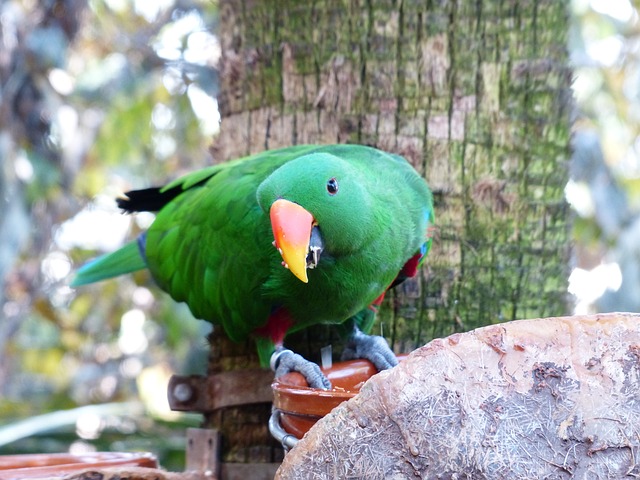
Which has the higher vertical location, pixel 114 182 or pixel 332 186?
pixel 332 186

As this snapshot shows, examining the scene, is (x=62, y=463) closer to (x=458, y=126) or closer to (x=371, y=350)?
(x=371, y=350)

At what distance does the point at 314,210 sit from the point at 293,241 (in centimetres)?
14

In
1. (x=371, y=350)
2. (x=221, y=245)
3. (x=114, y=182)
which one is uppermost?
(x=221, y=245)

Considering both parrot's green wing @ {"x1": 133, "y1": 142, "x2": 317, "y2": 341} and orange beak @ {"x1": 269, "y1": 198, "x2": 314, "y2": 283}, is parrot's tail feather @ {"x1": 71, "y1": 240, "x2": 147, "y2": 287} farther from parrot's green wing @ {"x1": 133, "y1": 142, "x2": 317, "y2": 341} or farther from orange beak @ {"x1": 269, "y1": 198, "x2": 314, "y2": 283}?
orange beak @ {"x1": 269, "y1": 198, "x2": 314, "y2": 283}

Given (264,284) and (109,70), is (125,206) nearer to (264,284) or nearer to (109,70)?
(264,284)

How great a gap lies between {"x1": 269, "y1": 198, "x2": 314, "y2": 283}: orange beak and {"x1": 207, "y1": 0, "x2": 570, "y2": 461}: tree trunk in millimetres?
959

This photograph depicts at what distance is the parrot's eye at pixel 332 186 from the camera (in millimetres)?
2172

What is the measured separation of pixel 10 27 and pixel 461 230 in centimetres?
392

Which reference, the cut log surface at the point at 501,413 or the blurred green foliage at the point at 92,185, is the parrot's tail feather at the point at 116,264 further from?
the cut log surface at the point at 501,413

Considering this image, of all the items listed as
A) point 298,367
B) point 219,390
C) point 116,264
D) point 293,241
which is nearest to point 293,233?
point 293,241

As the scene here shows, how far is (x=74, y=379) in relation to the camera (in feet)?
28.1

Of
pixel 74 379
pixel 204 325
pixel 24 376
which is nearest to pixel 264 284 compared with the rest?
pixel 204 325

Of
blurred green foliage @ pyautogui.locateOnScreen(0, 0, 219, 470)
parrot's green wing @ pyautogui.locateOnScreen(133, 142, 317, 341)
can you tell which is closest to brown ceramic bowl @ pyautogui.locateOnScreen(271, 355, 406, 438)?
parrot's green wing @ pyautogui.locateOnScreen(133, 142, 317, 341)

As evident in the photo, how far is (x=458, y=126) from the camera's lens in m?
2.97
